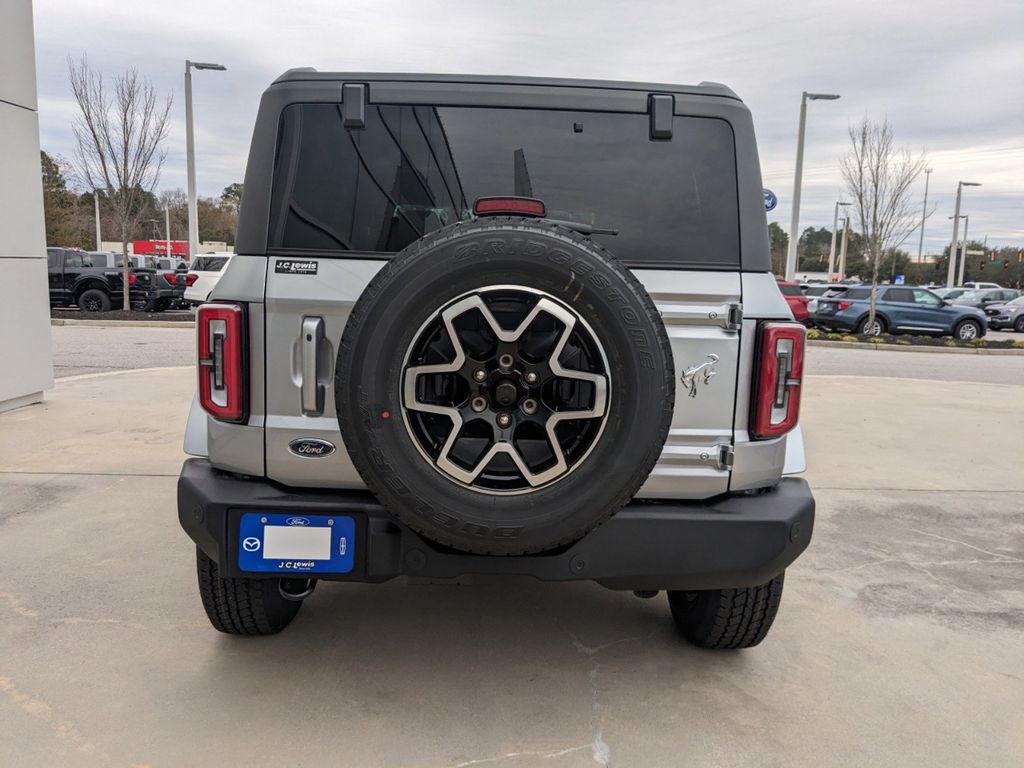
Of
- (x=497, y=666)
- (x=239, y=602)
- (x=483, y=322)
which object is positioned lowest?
(x=497, y=666)

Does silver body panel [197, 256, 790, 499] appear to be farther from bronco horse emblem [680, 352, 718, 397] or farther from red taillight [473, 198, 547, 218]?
red taillight [473, 198, 547, 218]

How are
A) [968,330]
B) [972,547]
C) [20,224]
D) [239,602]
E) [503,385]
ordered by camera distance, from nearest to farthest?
[503,385], [239,602], [972,547], [20,224], [968,330]

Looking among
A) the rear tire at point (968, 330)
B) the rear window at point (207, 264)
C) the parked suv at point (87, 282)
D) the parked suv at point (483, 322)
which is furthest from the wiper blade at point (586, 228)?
the rear tire at point (968, 330)

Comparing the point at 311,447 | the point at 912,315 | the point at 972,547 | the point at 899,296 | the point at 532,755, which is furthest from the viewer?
the point at 899,296

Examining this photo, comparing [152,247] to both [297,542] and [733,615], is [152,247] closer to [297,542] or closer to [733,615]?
[297,542]

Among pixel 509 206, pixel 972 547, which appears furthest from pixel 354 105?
pixel 972 547

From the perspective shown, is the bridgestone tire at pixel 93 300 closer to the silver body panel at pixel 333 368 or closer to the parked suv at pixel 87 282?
the parked suv at pixel 87 282

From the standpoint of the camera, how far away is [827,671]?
3.15 m

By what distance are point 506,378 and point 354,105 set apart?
43.2 inches

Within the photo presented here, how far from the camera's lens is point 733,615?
308cm

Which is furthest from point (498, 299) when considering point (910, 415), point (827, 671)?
point (910, 415)

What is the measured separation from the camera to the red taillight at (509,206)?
252 centimetres

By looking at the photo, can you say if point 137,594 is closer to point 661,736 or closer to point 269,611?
point 269,611

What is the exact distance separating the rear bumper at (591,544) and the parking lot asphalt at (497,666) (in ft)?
1.69
